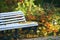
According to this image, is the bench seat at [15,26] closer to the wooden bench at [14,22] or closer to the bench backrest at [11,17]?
the wooden bench at [14,22]

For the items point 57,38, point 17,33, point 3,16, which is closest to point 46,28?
point 57,38

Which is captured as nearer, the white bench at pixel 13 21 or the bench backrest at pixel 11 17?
the white bench at pixel 13 21

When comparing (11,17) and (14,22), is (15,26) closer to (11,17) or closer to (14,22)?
(14,22)

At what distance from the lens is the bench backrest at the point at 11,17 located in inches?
252

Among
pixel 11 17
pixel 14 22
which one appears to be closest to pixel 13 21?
pixel 14 22

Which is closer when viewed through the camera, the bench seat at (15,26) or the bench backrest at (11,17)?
the bench seat at (15,26)

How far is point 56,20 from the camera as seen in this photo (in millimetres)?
7379

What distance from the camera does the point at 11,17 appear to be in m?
6.54

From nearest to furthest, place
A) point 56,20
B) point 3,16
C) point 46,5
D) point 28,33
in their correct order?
1. point 3,16
2. point 28,33
3. point 56,20
4. point 46,5

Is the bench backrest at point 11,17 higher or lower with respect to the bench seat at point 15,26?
higher

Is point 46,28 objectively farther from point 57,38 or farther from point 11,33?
point 11,33

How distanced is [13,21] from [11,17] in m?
0.18

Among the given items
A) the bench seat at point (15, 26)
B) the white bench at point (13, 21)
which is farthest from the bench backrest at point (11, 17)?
the bench seat at point (15, 26)

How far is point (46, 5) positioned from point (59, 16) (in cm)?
80
